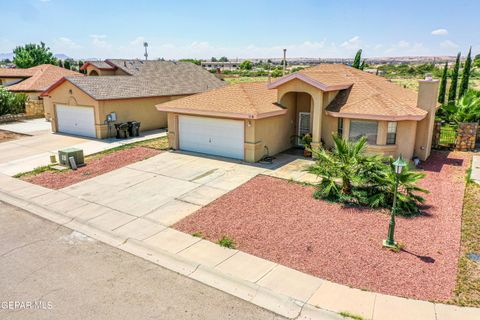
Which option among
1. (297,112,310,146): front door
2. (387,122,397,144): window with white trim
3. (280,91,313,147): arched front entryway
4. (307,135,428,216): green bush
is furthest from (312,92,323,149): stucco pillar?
(307,135,428,216): green bush

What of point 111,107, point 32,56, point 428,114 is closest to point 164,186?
point 111,107

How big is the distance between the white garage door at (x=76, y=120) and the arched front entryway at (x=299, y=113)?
13.3 metres

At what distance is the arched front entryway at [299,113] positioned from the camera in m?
20.1

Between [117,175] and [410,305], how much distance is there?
1297 cm

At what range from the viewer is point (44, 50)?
233ft

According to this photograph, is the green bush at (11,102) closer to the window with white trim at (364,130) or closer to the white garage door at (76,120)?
the white garage door at (76,120)

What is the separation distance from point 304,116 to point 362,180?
8.94 m

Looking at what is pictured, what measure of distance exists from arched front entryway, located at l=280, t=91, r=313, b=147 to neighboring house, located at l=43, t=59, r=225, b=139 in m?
11.7

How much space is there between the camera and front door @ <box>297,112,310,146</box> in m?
20.6

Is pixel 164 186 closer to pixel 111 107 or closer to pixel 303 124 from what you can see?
pixel 303 124

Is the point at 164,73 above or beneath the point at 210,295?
above

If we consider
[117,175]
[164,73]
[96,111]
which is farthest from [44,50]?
[117,175]

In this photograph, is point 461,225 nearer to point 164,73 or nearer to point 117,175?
point 117,175

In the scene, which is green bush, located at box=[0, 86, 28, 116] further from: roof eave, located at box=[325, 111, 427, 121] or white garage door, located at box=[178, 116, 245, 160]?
roof eave, located at box=[325, 111, 427, 121]
